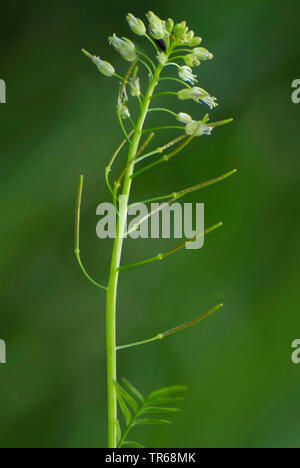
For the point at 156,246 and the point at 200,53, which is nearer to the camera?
the point at 200,53

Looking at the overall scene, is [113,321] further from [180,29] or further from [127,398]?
[180,29]

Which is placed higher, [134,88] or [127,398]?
[134,88]

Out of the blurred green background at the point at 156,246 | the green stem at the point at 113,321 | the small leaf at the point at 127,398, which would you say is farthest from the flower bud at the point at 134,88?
the blurred green background at the point at 156,246

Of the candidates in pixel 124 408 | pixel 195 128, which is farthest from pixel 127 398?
pixel 195 128

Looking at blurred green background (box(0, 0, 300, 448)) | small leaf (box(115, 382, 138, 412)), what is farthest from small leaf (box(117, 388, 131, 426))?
blurred green background (box(0, 0, 300, 448))

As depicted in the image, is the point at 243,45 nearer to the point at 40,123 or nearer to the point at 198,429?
the point at 40,123

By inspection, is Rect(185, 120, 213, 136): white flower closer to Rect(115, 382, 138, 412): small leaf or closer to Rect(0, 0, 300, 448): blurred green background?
Rect(115, 382, 138, 412): small leaf

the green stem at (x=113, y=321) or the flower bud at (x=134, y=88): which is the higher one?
the flower bud at (x=134, y=88)

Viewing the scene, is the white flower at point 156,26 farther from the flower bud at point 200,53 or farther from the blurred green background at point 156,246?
the blurred green background at point 156,246

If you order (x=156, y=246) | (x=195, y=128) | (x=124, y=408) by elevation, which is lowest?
(x=124, y=408)
